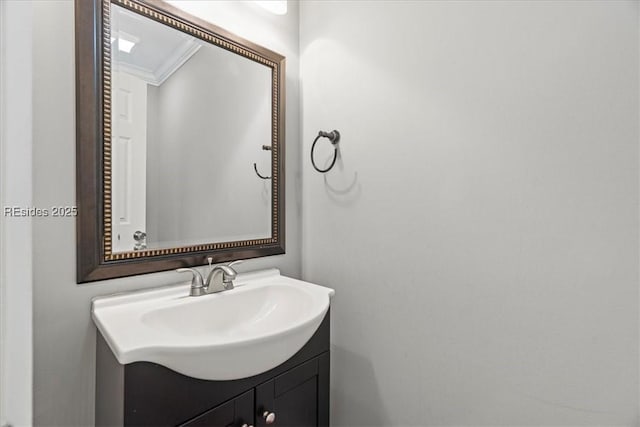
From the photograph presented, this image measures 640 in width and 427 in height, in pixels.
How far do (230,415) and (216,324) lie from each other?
1.11 ft

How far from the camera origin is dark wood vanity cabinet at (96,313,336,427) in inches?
28.3

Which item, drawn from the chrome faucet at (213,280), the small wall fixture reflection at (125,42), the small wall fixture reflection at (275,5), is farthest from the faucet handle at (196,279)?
the small wall fixture reflection at (275,5)

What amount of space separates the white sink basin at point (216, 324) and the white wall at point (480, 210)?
302 millimetres

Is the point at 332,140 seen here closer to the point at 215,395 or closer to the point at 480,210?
the point at 480,210

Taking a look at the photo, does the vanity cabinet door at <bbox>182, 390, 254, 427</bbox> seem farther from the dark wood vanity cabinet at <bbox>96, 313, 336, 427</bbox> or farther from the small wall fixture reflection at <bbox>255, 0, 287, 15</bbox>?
the small wall fixture reflection at <bbox>255, 0, 287, 15</bbox>

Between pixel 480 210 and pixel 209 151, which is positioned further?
pixel 209 151

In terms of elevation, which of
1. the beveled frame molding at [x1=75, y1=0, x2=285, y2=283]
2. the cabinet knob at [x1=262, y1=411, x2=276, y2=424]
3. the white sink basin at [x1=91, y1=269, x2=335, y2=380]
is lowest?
the cabinet knob at [x1=262, y1=411, x2=276, y2=424]

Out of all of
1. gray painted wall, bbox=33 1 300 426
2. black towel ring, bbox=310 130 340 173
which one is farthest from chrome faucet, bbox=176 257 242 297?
black towel ring, bbox=310 130 340 173

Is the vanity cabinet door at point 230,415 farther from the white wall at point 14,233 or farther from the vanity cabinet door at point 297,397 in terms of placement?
the white wall at point 14,233

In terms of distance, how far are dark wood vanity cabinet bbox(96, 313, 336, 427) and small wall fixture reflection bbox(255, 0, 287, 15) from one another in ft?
4.38

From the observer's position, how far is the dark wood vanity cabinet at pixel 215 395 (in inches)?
28.3

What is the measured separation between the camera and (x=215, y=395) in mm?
813

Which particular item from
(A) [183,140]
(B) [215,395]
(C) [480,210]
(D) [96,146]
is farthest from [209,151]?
(C) [480,210]

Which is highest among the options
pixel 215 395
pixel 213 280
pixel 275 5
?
pixel 275 5
